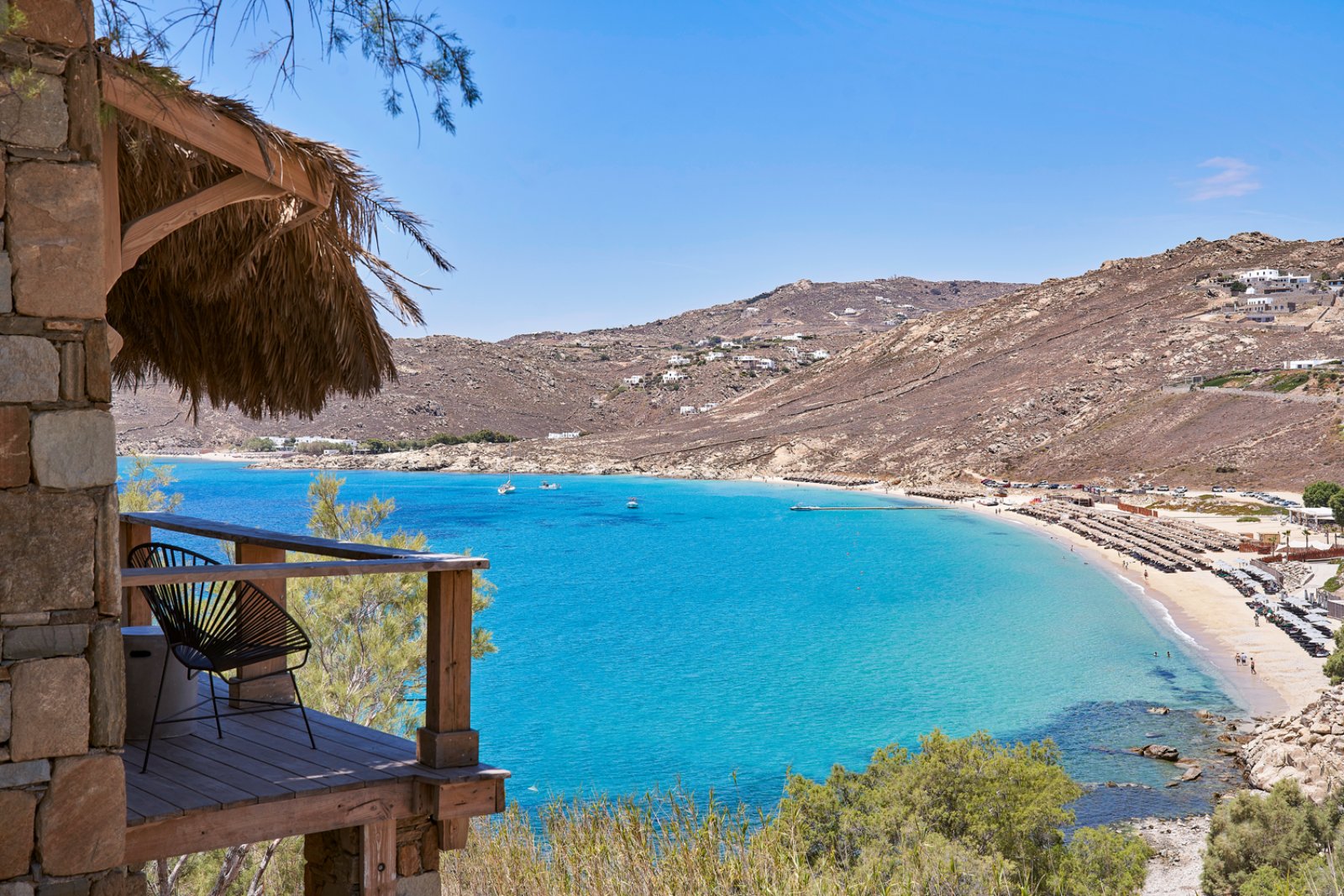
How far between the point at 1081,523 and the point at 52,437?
46925 mm

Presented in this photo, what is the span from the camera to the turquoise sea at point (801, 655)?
744 inches

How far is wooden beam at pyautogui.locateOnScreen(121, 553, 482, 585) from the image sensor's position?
2.83 meters

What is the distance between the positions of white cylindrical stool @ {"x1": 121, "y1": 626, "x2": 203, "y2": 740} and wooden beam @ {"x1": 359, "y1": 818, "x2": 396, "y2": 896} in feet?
3.07

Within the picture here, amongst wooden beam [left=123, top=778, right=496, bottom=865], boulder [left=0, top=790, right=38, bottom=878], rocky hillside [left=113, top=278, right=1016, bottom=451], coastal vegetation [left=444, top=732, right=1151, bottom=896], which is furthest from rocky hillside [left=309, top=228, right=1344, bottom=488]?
boulder [left=0, top=790, right=38, bottom=878]

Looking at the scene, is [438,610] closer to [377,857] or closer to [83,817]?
[377,857]

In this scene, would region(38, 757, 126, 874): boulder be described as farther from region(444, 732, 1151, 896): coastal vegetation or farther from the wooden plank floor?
region(444, 732, 1151, 896): coastal vegetation

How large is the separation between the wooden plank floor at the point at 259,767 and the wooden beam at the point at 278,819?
0.02m

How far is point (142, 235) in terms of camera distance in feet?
10.6

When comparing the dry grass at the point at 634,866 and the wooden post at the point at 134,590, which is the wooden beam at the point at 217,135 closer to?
the wooden post at the point at 134,590

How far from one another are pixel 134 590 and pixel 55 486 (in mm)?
2350

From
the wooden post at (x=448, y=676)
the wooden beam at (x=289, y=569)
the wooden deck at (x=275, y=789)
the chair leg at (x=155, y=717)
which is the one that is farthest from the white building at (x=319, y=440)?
the wooden beam at (x=289, y=569)

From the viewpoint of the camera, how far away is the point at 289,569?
3055 millimetres

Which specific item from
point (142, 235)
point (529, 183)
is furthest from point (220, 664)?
point (529, 183)

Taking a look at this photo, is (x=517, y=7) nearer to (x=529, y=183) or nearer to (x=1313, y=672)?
(x=529, y=183)
